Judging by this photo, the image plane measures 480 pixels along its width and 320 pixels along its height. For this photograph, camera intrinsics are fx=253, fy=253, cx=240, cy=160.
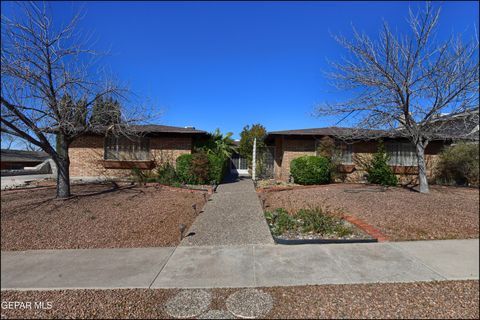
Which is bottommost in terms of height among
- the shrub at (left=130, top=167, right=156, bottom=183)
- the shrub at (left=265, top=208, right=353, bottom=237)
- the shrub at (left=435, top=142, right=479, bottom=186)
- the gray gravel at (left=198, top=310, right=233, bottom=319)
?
the gray gravel at (left=198, top=310, right=233, bottom=319)

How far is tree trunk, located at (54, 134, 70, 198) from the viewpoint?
23.2 ft

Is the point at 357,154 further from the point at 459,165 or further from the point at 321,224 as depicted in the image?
the point at 321,224

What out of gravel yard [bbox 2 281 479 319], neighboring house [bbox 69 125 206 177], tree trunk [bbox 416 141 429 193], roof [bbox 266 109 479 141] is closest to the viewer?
gravel yard [bbox 2 281 479 319]

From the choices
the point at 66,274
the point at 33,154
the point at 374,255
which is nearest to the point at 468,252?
the point at 374,255

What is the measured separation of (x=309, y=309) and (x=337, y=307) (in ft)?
0.98

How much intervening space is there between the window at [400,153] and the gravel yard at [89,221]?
38.9 feet

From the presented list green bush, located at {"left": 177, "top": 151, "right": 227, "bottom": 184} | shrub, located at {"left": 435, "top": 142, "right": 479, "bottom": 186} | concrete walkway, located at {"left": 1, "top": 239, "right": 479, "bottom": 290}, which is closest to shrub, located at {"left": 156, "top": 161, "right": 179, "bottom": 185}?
green bush, located at {"left": 177, "top": 151, "right": 227, "bottom": 184}

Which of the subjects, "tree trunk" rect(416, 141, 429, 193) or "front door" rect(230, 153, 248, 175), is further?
"front door" rect(230, 153, 248, 175)

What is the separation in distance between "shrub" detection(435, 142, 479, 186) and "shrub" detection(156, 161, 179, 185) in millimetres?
12420

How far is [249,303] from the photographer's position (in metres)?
2.74

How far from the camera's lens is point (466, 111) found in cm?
697

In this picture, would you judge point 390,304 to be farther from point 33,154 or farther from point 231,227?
point 33,154

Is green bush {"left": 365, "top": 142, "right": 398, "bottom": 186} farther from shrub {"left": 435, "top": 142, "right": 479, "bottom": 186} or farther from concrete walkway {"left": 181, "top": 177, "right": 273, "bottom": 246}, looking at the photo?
concrete walkway {"left": 181, "top": 177, "right": 273, "bottom": 246}

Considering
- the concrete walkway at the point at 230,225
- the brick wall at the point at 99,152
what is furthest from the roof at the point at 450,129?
the brick wall at the point at 99,152
